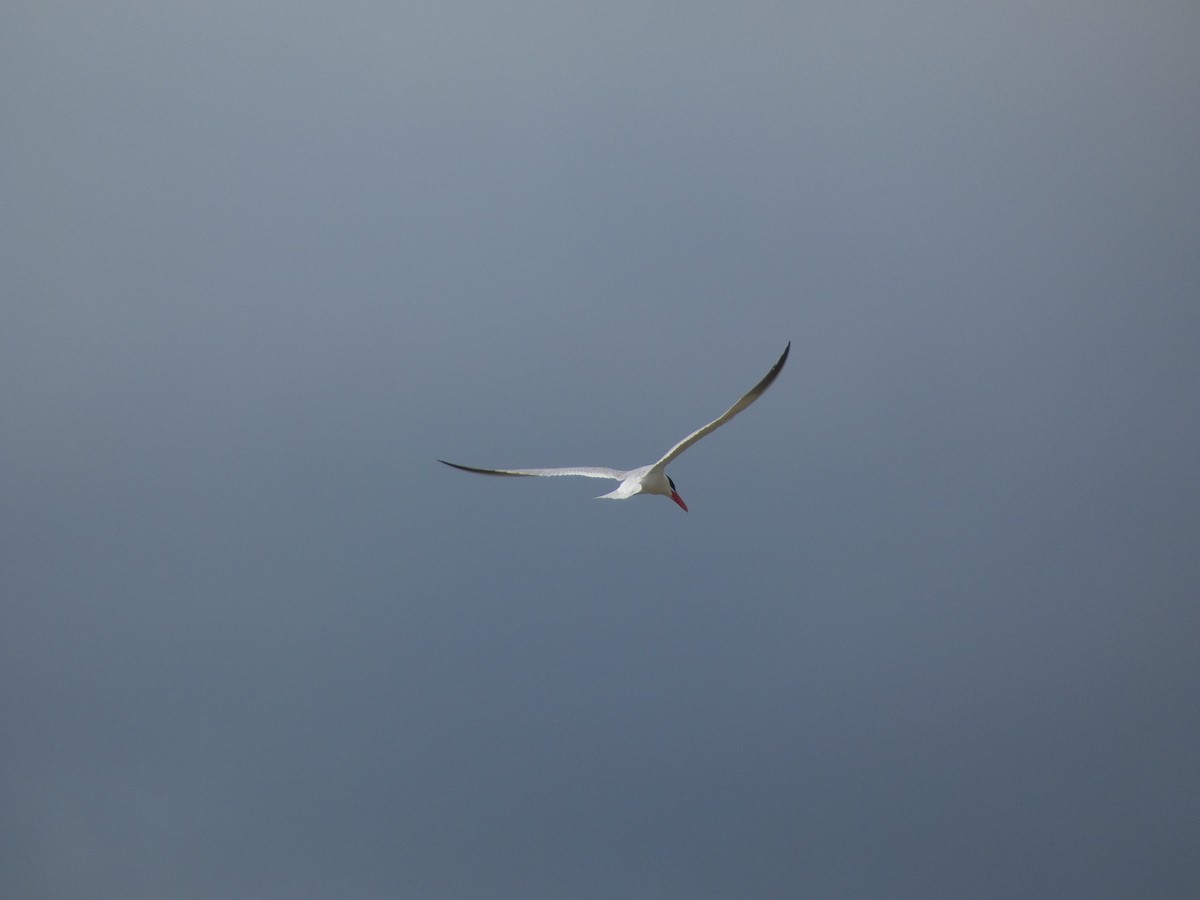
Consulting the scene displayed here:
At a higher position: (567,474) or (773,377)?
(773,377)

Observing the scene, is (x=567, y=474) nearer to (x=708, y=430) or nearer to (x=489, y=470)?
(x=489, y=470)

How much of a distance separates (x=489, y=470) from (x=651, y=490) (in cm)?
298

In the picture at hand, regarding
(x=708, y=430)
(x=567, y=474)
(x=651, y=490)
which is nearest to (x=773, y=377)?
(x=708, y=430)

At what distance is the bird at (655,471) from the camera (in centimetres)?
1708

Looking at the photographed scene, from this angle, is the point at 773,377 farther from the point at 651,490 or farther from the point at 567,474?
the point at 567,474

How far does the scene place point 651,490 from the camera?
2033cm

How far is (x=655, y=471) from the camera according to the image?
64.2 feet

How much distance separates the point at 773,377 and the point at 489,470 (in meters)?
6.11

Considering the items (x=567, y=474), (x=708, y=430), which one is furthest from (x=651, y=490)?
(x=708, y=430)

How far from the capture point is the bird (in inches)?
672

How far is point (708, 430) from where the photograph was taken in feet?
57.1

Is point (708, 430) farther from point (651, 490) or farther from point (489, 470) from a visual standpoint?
point (489, 470)

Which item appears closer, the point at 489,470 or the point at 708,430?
the point at 708,430

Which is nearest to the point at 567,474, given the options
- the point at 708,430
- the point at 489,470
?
the point at 489,470
